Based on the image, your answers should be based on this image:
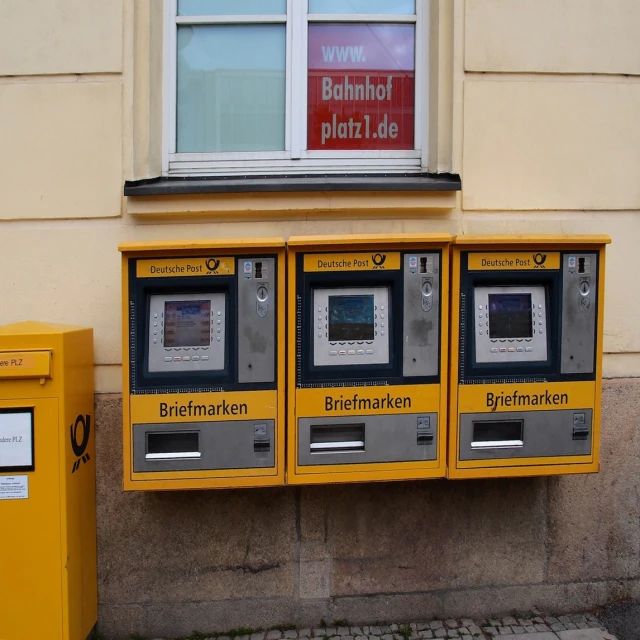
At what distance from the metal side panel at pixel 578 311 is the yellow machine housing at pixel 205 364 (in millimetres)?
1389

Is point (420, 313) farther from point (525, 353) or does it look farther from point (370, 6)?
point (370, 6)

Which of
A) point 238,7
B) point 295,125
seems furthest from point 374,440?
point 238,7

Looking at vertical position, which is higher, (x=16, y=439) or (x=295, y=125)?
(x=295, y=125)

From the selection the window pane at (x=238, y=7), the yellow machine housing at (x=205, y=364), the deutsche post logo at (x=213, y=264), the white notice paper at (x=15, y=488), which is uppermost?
the window pane at (x=238, y=7)

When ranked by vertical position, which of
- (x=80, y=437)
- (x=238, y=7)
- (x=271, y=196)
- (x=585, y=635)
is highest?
(x=238, y=7)

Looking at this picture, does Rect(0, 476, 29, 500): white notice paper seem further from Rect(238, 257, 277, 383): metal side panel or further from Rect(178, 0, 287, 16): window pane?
Rect(178, 0, 287, 16): window pane

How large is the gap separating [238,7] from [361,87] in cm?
89

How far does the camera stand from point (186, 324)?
2646mm

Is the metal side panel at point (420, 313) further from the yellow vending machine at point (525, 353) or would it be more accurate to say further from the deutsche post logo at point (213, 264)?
the deutsche post logo at point (213, 264)

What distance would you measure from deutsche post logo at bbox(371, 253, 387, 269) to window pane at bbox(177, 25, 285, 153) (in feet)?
4.03

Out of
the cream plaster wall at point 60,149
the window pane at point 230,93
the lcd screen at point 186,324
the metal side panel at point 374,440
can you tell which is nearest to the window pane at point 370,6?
the window pane at point 230,93

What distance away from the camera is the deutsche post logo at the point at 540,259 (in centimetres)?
270

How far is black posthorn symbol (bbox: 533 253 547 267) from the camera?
8.87 feet

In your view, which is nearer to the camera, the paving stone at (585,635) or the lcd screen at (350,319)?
the lcd screen at (350,319)
